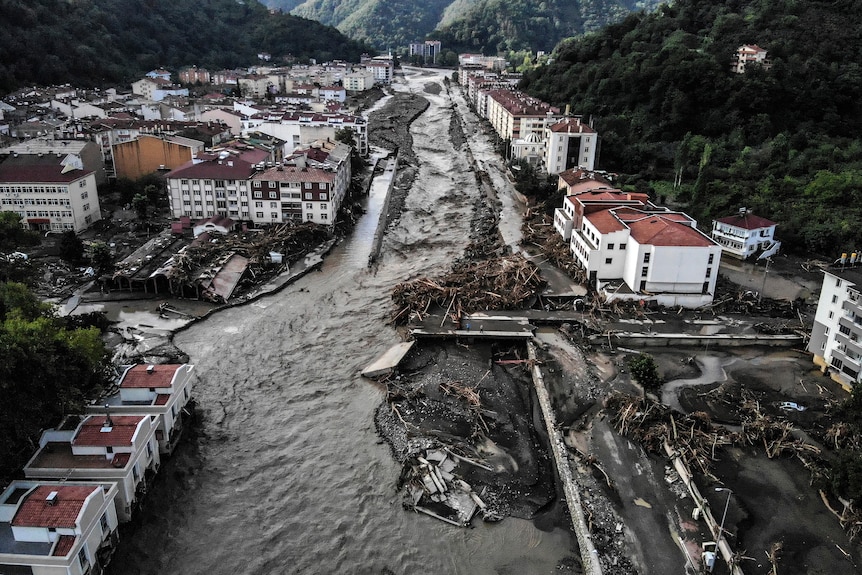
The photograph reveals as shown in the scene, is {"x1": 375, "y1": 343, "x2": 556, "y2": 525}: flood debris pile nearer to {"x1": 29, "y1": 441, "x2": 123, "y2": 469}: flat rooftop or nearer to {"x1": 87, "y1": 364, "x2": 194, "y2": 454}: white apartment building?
{"x1": 87, "y1": 364, "x2": 194, "y2": 454}: white apartment building

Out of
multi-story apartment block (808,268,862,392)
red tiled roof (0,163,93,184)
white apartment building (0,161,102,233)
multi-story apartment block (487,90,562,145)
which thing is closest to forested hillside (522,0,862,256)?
multi-story apartment block (487,90,562,145)

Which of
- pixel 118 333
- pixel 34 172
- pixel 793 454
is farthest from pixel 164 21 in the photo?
pixel 793 454

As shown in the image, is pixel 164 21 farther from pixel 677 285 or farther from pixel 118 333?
pixel 677 285

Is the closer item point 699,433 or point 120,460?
point 120,460

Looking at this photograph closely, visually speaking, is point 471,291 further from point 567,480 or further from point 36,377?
point 36,377

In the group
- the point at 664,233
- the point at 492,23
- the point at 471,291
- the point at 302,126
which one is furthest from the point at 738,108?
the point at 492,23

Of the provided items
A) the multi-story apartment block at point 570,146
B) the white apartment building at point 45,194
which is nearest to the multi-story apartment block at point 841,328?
the multi-story apartment block at point 570,146

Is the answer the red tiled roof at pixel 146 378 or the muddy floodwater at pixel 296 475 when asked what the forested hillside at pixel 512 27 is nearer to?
the muddy floodwater at pixel 296 475

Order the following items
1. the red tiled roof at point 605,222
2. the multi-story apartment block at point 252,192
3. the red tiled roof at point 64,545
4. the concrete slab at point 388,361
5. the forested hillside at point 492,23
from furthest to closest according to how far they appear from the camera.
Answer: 1. the forested hillside at point 492,23
2. the multi-story apartment block at point 252,192
3. the red tiled roof at point 605,222
4. the concrete slab at point 388,361
5. the red tiled roof at point 64,545
